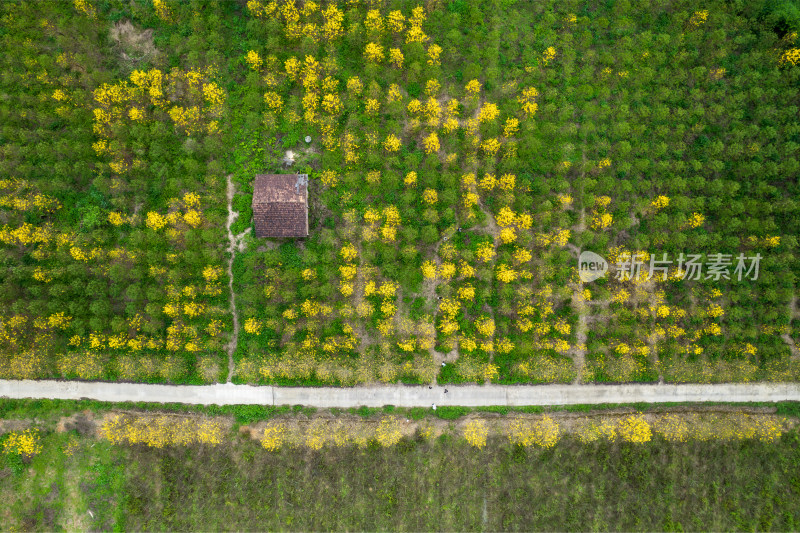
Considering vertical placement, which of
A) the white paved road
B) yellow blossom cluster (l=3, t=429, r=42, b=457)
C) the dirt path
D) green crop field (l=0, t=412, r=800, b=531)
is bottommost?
green crop field (l=0, t=412, r=800, b=531)

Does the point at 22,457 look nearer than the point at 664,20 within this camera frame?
Yes

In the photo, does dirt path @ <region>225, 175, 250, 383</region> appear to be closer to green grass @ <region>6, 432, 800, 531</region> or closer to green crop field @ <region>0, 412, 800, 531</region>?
green crop field @ <region>0, 412, 800, 531</region>

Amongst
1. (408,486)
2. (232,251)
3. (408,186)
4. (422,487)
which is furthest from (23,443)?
(408,186)

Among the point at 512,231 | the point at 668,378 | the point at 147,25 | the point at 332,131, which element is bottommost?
the point at 668,378

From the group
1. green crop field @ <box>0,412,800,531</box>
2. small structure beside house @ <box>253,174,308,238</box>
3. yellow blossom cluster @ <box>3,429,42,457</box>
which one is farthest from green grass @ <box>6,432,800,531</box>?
small structure beside house @ <box>253,174,308,238</box>

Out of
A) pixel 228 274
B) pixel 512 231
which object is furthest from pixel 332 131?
pixel 512 231

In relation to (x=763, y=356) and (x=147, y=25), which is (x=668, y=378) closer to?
(x=763, y=356)
